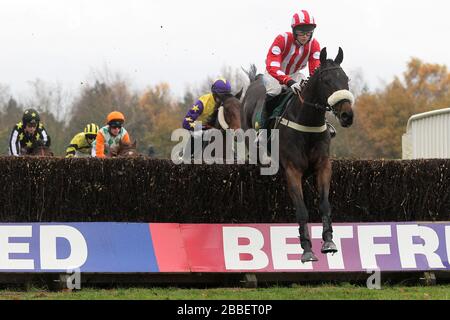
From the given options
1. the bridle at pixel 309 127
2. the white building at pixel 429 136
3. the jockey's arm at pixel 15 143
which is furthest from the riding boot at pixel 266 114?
the white building at pixel 429 136

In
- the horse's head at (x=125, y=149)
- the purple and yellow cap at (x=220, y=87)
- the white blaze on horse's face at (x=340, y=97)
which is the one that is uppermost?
the purple and yellow cap at (x=220, y=87)

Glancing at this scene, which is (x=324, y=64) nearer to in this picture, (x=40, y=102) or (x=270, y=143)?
(x=270, y=143)

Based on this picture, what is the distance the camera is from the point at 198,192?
384 inches

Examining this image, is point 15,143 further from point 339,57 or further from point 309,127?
point 339,57

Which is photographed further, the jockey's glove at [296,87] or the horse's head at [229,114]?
the horse's head at [229,114]

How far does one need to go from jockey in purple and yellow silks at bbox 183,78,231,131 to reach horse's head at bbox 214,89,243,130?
125mm

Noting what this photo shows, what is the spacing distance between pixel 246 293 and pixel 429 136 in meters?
11.1

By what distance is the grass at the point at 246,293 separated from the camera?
8.08 metres

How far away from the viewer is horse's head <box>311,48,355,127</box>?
8.06 m

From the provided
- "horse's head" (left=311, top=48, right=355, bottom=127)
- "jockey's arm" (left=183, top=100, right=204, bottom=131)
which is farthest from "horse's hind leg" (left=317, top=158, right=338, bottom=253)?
"jockey's arm" (left=183, top=100, right=204, bottom=131)

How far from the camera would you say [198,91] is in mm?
62219

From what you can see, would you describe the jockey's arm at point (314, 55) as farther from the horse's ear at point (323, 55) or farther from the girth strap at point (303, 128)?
the horse's ear at point (323, 55)

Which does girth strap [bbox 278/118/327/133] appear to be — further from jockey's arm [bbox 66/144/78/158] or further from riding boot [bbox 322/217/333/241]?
jockey's arm [bbox 66/144/78/158]

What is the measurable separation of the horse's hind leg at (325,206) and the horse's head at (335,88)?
770mm
